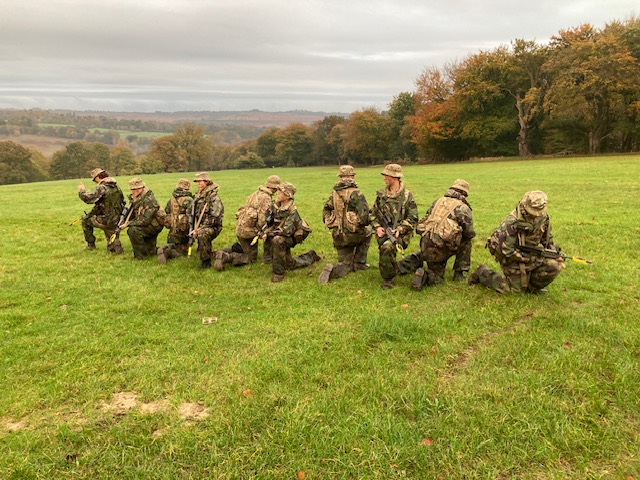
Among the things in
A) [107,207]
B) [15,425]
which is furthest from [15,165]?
[15,425]

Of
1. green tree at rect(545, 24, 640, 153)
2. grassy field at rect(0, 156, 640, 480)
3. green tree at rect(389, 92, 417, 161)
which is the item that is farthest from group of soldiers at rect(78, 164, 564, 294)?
green tree at rect(389, 92, 417, 161)

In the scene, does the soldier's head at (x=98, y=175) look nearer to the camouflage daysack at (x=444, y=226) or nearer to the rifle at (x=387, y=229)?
the rifle at (x=387, y=229)

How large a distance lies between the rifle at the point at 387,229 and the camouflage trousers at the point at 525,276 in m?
1.83

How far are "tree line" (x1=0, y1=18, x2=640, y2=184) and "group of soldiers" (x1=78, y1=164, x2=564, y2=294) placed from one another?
44584 mm

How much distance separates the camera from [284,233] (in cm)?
1012

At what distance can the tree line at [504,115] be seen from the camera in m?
44.8

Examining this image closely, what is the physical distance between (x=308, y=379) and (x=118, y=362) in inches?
115

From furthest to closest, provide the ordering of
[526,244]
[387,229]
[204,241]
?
1. [204,241]
2. [387,229]
3. [526,244]

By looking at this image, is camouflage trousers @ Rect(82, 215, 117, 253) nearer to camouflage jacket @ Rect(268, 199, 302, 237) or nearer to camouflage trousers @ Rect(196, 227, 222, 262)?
camouflage trousers @ Rect(196, 227, 222, 262)

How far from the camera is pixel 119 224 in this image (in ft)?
40.9

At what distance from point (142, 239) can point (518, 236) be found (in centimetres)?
973

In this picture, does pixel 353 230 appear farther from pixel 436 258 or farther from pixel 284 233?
pixel 436 258

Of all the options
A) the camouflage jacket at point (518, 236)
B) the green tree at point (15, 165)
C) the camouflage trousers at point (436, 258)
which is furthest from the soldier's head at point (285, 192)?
the green tree at point (15, 165)

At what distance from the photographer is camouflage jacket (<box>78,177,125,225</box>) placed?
12742 millimetres
